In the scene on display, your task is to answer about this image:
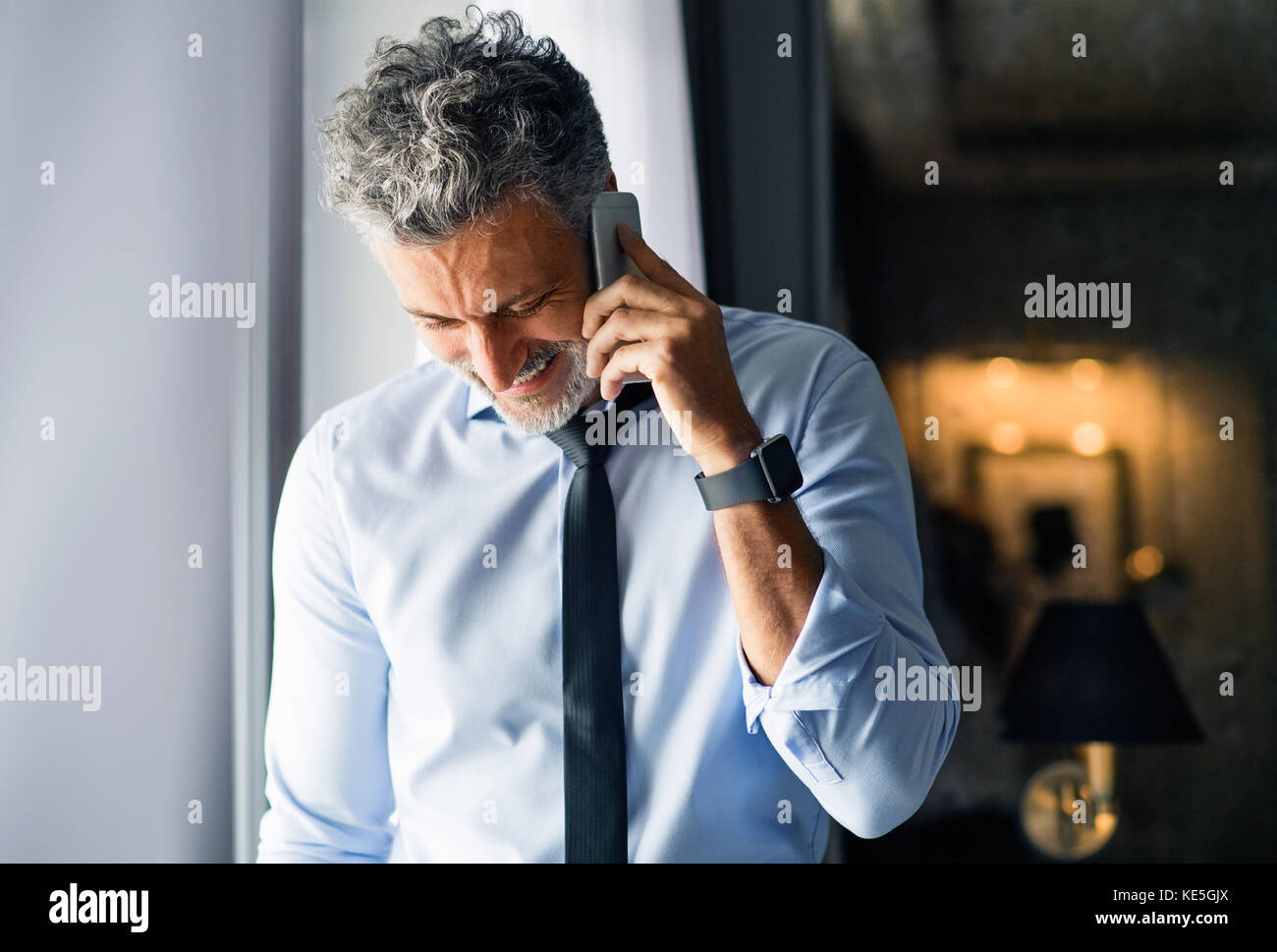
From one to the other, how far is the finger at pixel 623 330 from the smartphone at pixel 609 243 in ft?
0.12

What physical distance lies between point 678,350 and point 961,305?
52 centimetres

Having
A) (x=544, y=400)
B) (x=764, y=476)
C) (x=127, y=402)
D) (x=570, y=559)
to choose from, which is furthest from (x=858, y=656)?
(x=127, y=402)

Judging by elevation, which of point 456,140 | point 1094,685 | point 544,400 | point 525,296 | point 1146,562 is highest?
point 456,140

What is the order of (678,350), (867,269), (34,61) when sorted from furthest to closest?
(867,269), (34,61), (678,350)

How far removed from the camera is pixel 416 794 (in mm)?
1015

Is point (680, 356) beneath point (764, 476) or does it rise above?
above

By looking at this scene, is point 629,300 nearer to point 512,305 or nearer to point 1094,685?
point 512,305

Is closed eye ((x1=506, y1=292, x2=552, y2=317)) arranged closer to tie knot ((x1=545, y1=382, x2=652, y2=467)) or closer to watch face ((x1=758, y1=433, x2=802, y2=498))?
tie knot ((x1=545, y1=382, x2=652, y2=467))

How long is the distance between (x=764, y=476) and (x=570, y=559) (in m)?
0.25

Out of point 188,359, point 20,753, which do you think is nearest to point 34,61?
point 188,359

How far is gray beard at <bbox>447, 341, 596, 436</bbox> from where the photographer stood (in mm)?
973

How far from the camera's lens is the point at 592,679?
37.2 inches

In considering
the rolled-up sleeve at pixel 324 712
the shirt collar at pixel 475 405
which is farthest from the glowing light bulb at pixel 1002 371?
the rolled-up sleeve at pixel 324 712
